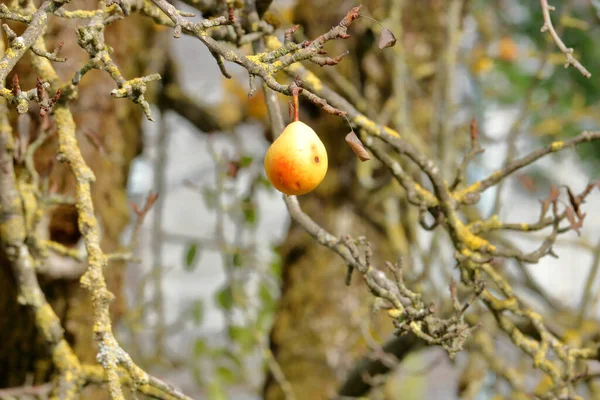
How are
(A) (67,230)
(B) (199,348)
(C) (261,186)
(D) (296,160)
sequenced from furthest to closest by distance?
1. (C) (261,186)
2. (B) (199,348)
3. (A) (67,230)
4. (D) (296,160)

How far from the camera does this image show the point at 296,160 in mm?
440

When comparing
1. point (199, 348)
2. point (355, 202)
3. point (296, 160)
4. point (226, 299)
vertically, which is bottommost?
point (296, 160)

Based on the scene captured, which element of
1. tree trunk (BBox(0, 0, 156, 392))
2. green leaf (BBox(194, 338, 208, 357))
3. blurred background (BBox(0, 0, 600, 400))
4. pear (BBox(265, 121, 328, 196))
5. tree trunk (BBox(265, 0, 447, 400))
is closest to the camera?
pear (BBox(265, 121, 328, 196))

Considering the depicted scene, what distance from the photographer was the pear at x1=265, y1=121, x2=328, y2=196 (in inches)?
17.3

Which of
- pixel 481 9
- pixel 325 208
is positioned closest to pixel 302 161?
pixel 325 208

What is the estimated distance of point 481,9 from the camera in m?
2.24

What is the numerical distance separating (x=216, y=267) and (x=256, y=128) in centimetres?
159

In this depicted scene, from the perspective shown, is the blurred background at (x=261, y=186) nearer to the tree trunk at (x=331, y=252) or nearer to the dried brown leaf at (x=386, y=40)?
the tree trunk at (x=331, y=252)

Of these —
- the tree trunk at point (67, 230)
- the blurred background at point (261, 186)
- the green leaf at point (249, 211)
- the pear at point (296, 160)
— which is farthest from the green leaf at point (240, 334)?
the pear at point (296, 160)

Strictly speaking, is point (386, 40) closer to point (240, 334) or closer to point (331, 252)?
point (331, 252)

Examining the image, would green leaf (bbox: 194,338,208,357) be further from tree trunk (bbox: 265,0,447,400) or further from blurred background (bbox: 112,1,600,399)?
tree trunk (bbox: 265,0,447,400)

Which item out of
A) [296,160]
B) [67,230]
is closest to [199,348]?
[67,230]

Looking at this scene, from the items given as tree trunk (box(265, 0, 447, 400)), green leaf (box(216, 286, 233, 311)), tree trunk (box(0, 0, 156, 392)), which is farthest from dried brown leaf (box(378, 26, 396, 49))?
green leaf (box(216, 286, 233, 311))

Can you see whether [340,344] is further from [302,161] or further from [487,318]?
[302,161]
